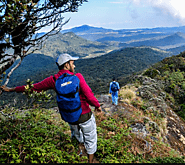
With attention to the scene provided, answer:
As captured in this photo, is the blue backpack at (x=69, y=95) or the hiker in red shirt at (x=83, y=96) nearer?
the blue backpack at (x=69, y=95)

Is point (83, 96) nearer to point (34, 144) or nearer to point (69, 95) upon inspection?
point (69, 95)

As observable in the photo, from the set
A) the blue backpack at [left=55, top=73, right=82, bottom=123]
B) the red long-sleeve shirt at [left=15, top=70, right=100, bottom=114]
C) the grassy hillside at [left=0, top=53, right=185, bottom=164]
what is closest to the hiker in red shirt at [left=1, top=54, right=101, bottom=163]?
the red long-sleeve shirt at [left=15, top=70, right=100, bottom=114]

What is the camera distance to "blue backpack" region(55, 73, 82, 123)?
2.59m

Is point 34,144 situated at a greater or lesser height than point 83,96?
lesser

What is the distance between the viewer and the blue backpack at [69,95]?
2590 millimetres

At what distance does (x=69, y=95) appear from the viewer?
8.55ft

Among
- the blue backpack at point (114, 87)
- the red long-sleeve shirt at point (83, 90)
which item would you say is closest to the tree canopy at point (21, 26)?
the red long-sleeve shirt at point (83, 90)

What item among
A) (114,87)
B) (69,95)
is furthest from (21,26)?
(114,87)

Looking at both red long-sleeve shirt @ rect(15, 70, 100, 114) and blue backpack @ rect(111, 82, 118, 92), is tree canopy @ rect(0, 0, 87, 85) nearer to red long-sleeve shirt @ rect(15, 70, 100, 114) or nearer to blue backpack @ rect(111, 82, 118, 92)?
red long-sleeve shirt @ rect(15, 70, 100, 114)

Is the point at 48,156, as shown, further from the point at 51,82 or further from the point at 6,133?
the point at 51,82

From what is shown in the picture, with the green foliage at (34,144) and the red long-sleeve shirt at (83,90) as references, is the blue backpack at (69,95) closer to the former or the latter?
the red long-sleeve shirt at (83,90)

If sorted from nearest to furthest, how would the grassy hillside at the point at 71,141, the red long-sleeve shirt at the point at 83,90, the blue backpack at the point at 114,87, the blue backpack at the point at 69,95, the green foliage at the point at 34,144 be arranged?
1. the blue backpack at the point at 69,95
2. the red long-sleeve shirt at the point at 83,90
3. the green foliage at the point at 34,144
4. the grassy hillside at the point at 71,141
5. the blue backpack at the point at 114,87

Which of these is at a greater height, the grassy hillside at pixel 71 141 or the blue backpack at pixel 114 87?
the blue backpack at pixel 114 87

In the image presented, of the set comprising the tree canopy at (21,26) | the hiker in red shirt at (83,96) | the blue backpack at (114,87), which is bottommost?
the blue backpack at (114,87)
